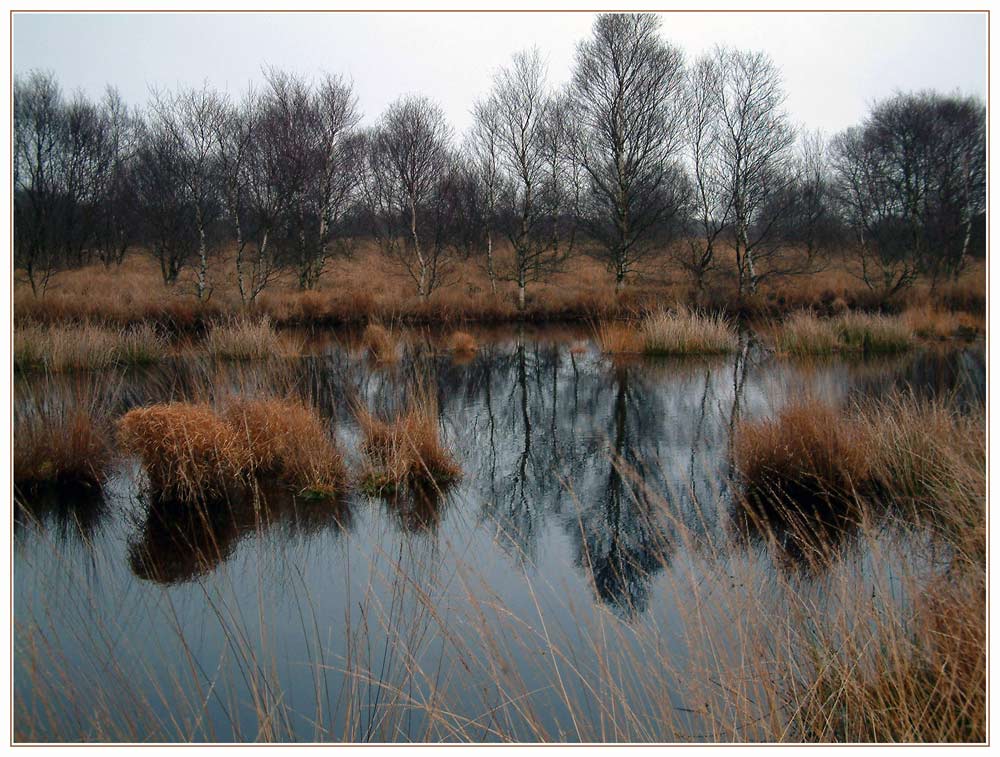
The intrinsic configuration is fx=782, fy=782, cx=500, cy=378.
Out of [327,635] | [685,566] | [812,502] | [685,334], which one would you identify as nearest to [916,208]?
[685,334]

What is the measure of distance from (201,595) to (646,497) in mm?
3314

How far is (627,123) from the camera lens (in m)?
21.8

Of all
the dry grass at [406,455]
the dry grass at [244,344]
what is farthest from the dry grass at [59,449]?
the dry grass at [244,344]

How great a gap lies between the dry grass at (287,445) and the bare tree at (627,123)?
17.0 metres

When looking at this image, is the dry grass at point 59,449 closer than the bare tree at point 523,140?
Yes

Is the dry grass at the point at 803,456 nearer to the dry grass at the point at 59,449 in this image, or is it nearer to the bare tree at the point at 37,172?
the dry grass at the point at 59,449

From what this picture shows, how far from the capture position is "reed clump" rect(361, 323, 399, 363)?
1373 centimetres

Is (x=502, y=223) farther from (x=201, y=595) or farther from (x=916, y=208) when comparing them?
(x=201, y=595)

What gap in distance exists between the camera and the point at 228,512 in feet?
18.3

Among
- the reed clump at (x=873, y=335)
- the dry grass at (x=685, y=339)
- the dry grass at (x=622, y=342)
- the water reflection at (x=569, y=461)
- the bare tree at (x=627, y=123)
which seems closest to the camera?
the water reflection at (x=569, y=461)

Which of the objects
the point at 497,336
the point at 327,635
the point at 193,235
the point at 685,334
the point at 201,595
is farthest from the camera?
the point at 193,235

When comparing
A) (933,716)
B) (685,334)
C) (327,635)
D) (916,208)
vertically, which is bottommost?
(327,635)

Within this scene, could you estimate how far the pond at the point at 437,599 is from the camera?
3.03m

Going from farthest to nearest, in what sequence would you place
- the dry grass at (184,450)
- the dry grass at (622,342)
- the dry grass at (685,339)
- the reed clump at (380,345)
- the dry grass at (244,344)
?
1. the dry grass at (622,342)
2. the dry grass at (685,339)
3. the reed clump at (380,345)
4. the dry grass at (244,344)
5. the dry grass at (184,450)
